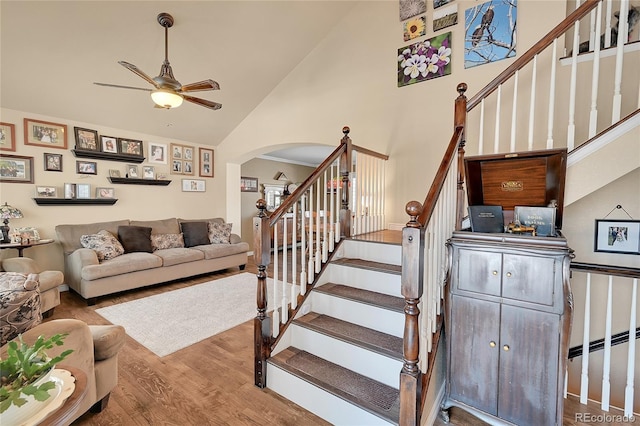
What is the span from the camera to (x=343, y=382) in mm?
1810

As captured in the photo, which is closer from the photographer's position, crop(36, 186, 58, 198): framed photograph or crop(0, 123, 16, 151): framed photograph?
crop(0, 123, 16, 151): framed photograph

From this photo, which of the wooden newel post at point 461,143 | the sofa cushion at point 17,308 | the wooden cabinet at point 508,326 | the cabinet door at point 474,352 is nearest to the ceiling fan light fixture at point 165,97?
the sofa cushion at point 17,308

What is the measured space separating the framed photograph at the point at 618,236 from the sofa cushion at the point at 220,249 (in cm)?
485

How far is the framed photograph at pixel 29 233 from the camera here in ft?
11.8

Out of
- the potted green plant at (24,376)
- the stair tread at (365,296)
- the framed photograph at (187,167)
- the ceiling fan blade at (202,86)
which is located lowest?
the stair tread at (365,296)

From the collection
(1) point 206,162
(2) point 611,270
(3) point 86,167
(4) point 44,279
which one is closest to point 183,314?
(4) point 44,279

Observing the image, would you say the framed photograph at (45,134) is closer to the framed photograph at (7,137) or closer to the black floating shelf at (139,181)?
the framed photograph at (7,137)

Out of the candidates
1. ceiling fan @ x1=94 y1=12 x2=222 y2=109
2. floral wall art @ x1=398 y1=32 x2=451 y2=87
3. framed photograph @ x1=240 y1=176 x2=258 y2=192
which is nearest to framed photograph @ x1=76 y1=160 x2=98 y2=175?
ceiling fan @ x1=94 y1=12 x2=222 y2=109

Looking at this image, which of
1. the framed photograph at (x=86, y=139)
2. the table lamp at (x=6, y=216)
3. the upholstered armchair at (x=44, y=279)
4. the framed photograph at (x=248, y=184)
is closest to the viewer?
the upholstered armchair at (x=44, y=279)

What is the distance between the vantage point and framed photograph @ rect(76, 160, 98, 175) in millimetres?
4311

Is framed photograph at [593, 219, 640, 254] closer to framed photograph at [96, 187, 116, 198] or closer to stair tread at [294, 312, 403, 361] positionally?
stair tread at [294, 312, 403, 361]

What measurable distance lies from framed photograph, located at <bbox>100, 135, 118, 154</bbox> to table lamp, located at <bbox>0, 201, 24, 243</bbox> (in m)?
1.44

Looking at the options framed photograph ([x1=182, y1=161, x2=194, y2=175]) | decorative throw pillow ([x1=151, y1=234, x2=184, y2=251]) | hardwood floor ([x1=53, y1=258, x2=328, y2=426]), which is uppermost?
framed photograph ([x1=182, y1=161, x2=194, y2=175])

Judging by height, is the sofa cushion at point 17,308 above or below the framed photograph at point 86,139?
below
